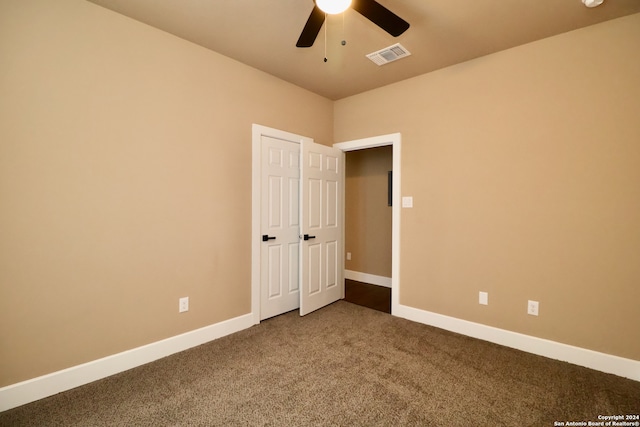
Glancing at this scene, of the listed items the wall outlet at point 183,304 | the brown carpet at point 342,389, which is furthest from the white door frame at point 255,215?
the wall outlet at point 183,304

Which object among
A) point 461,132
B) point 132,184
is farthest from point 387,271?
point 132,184

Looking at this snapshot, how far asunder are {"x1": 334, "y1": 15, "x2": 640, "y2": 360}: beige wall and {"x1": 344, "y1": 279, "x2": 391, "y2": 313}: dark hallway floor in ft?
1.61

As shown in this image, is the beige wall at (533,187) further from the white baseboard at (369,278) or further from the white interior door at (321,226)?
the white baseboard at (369,278)

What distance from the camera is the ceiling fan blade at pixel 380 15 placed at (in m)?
1.60

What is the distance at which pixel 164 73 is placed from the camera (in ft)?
7.88

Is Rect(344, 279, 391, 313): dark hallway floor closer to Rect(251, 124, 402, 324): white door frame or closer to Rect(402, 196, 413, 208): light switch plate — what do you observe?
Rect(251, 124, 402, 324): white door frame

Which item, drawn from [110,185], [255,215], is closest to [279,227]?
[255,215]

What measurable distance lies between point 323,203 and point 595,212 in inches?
100

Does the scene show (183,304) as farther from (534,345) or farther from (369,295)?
(534,345)

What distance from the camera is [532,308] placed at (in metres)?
2.51

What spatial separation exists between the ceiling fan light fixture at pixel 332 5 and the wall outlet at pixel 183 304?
8.16 ft

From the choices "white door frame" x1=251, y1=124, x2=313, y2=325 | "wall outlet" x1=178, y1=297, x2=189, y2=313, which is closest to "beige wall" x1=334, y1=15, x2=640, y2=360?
"white door frame" x1=251, y1=124, x2=313, y2=325

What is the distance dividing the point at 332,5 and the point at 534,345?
3.09 m

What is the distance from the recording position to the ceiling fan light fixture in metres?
1.52
